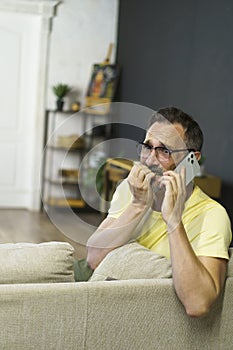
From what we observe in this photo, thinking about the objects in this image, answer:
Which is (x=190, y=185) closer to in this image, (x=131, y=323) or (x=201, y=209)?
(x=201, y=209)

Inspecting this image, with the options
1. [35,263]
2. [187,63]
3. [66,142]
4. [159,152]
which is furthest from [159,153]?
[66,142]

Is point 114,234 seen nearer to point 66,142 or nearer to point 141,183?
point 141,183

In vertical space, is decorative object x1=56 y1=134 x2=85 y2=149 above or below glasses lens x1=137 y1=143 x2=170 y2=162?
below

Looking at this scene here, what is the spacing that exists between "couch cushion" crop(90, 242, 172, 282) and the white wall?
603cm

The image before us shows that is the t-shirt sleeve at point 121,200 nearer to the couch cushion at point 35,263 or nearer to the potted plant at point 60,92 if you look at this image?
the couch cushion at point 35,263

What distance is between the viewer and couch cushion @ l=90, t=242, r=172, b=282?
2268mm

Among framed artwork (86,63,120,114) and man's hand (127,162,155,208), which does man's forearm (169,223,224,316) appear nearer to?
man's hand (127,162,155,208)

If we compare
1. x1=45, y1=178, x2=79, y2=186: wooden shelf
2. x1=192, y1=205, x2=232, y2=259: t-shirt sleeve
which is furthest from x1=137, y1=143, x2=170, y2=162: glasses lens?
x1=45, y1=178, x2=79, y2=186: wooden shelf

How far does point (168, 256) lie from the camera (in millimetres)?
2443

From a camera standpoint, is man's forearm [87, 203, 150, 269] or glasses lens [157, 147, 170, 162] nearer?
glasses lens [157, 147, 170, 162]

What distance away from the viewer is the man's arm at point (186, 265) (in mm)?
2137

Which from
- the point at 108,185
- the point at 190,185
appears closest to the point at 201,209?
the point at 190,185

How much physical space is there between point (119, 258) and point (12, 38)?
623 cm

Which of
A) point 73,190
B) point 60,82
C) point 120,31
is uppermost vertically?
point 120,31
